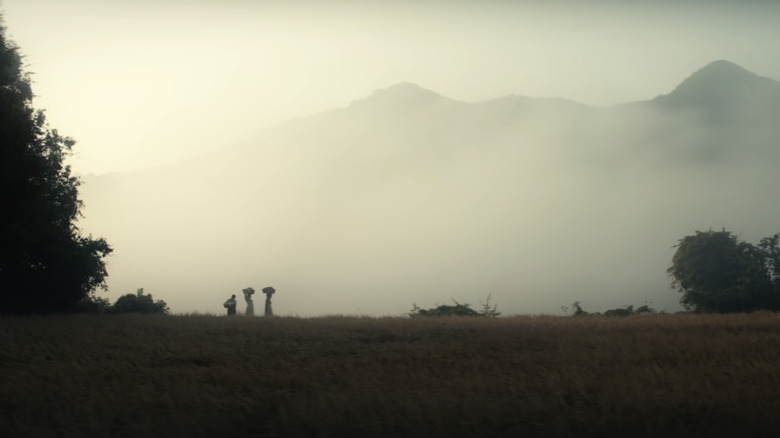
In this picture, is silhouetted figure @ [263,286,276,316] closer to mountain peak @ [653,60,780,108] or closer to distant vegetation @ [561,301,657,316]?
distant vegetation @ [561,301,657,316]

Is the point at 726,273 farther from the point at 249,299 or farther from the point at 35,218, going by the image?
the point at 35,218

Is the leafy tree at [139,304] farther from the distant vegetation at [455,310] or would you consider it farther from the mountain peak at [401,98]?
the mountain peak at [401,98]

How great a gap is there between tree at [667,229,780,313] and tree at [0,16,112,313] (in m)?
26.6

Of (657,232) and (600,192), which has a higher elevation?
(600,192)

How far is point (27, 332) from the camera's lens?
71.3 ft

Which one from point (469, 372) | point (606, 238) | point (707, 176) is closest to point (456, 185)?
point (707, 176)

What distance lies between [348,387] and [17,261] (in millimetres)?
16850

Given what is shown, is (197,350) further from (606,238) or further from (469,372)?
(606,238)

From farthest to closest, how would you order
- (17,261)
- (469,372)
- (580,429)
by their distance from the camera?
(17,261) → (469,372) → (580,429)

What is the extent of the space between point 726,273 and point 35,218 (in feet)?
→ 100

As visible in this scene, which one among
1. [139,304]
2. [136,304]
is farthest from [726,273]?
[136,304]

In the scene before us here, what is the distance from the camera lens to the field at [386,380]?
9.45 meters

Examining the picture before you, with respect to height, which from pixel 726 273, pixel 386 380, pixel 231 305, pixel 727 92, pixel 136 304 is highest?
pixel 727 92

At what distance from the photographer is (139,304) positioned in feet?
132
